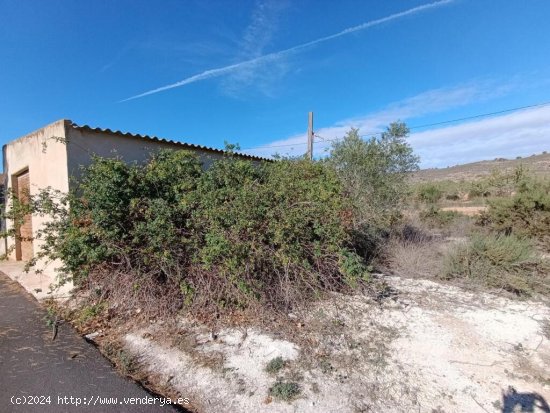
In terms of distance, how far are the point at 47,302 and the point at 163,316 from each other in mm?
2353

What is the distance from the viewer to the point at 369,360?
10.6 ft

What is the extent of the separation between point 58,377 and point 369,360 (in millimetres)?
3046

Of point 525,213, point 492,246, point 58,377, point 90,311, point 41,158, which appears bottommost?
point 58,377

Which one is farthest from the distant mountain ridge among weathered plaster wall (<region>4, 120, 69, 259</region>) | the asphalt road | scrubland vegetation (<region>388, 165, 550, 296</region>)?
the asphalt road

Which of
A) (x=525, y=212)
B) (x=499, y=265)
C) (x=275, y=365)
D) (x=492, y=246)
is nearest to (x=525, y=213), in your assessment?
(x=525, y=212)

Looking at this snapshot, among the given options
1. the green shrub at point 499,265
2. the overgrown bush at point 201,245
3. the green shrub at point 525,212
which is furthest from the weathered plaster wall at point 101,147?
the green shrub at point 525,212

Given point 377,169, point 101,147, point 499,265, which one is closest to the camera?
point 499,265

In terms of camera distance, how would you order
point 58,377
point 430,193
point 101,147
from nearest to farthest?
point 58,377 → point 101,147 → point 430,193

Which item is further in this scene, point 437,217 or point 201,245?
point 437,217

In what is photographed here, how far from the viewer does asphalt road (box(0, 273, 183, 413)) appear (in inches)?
99.7

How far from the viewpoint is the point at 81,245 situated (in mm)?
4258

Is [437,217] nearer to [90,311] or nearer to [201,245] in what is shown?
[201,245]

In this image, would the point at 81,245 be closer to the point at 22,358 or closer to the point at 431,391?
the point at 22,358

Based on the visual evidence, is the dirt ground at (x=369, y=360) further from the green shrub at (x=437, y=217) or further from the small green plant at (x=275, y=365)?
the green shrub at (x=437, y=217)
